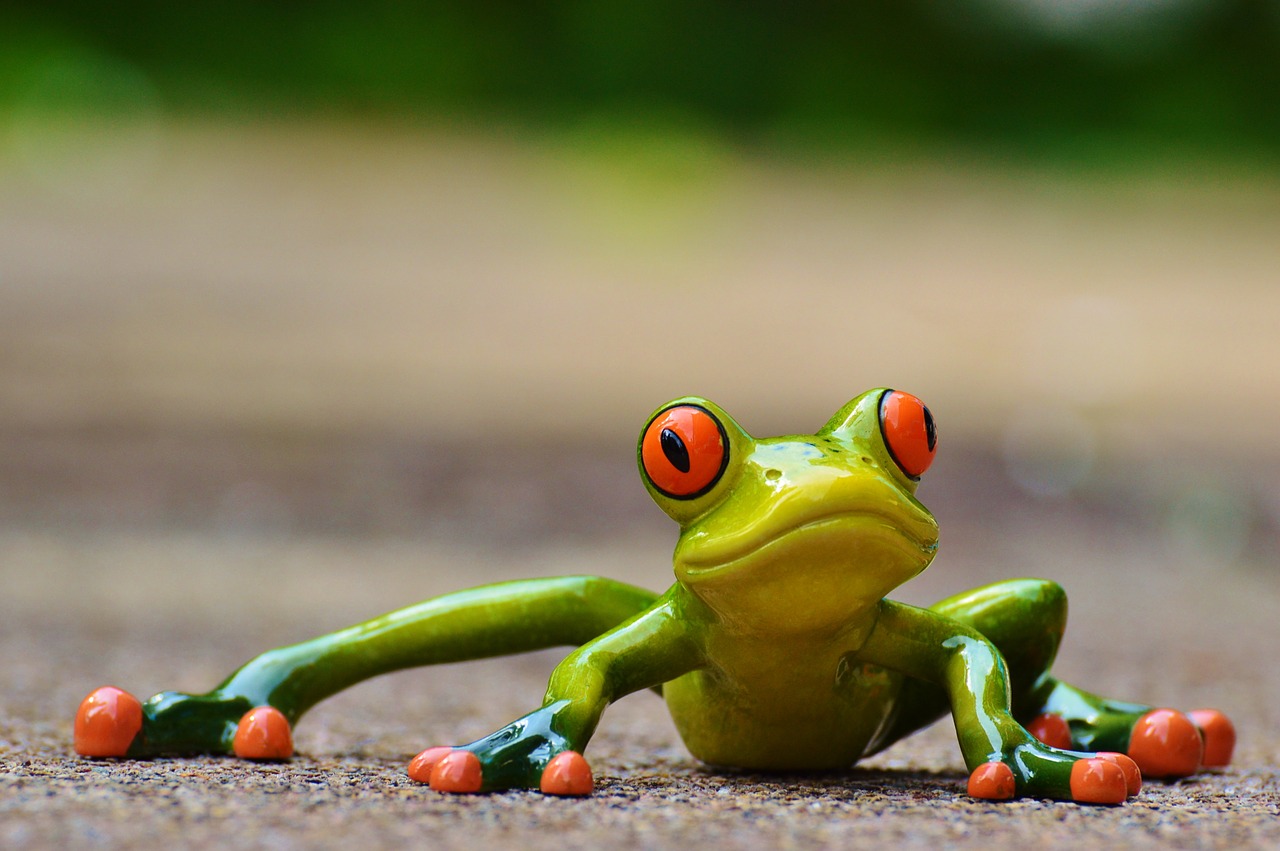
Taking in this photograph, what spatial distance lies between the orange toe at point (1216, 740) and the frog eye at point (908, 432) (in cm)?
57

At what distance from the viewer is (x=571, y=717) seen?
1.42 metres

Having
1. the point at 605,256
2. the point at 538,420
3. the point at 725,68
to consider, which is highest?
the point at 725,68

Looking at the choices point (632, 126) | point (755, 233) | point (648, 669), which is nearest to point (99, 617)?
point (648, 669)

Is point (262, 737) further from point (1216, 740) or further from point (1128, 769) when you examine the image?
point (1216, 740)

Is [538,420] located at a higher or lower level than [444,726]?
higher

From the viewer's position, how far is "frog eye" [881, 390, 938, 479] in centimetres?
143

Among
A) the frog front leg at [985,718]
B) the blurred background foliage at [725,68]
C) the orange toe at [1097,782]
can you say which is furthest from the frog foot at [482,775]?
the blurred background foliage at [725,68]

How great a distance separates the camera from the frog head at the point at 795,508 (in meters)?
1.33

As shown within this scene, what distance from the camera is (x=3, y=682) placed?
227cm

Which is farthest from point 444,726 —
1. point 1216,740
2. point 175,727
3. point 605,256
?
point 605,256

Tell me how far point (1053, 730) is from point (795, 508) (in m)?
0.57

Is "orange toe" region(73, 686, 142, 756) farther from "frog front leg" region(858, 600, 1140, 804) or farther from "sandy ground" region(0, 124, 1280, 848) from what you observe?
"frog front leg" region(858, 600, 1140, 804)

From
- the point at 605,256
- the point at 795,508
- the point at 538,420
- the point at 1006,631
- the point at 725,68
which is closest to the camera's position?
the point at 795,508

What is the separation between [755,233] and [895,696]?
29.9 ft
